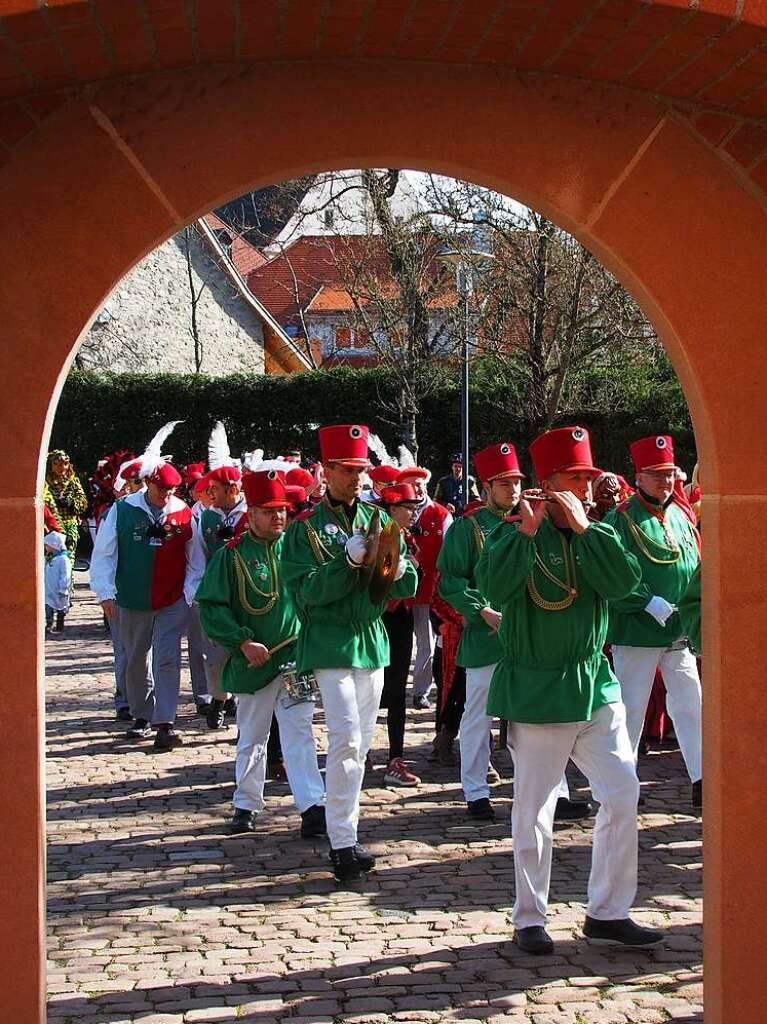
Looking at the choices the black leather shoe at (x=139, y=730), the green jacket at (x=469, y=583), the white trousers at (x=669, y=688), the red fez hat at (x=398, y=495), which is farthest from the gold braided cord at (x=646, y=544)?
the black leather shoe at (x=139, y=730)

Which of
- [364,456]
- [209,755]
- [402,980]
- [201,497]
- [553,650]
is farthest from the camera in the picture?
[201,497]

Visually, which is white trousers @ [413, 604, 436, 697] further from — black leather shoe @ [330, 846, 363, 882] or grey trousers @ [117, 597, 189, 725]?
black leather shoe @ [330, 846, 363, 882]

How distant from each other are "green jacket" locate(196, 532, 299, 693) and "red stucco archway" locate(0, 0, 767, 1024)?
3.58 m

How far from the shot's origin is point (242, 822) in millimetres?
7977

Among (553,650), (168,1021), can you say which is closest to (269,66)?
(553,650)

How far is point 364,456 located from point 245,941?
251 cm

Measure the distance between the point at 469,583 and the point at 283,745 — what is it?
62.0 inches

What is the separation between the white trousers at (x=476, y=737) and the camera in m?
8.14

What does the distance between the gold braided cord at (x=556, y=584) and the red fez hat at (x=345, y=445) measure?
1.55 metres

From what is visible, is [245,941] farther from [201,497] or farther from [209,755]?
[201,497]

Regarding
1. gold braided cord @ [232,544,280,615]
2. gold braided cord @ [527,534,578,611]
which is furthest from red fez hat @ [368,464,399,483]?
gold braided cord @ [527,534,578,611]

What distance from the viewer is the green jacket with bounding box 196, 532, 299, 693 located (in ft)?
26.2

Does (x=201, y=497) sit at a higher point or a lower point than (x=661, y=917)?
higher

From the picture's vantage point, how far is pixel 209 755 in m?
10.2
